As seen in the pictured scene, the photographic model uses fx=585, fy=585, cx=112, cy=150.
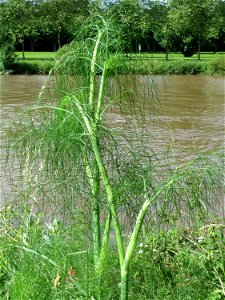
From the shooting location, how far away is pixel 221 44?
154ft

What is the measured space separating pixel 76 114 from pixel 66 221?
1.88 ft

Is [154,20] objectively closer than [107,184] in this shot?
No

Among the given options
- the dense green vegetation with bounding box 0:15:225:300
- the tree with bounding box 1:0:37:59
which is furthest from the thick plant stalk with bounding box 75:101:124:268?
the tree with bounding box 1:0:37:59

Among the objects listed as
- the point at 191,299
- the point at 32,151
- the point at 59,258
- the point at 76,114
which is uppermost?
the point at 76,114

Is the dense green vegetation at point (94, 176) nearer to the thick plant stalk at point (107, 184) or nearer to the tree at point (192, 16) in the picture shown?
A: the thick plant stalk at point (107, 184)

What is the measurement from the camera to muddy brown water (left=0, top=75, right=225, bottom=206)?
11047 mm

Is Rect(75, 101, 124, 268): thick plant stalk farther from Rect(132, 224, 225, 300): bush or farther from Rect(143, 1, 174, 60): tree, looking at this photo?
Rect(143, 1, 174, 60): tree

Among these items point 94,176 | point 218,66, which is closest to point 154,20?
point 94,176

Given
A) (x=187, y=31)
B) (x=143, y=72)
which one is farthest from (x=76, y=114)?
(x=187, y=31)

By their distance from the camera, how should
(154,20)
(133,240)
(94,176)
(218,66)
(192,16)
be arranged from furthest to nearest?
1. (192,16)
2. (218,66)
3. (154,20)
4. (94,176)
5. (133,240)

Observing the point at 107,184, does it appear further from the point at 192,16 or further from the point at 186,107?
the point at 192,16

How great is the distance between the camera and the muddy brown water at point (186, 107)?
36.2 feet

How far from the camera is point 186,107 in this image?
1684cm

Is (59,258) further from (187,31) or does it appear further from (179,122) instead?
(187,31)
